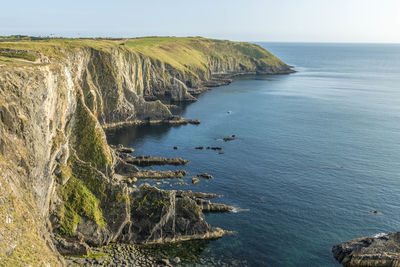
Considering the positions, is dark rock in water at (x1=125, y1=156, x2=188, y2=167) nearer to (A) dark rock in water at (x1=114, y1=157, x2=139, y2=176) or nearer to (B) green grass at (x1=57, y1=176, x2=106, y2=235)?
(A) dark rock in water at (x1=114, y1=157, x2=139, y2=176)

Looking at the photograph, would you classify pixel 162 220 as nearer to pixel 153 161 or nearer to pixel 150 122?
pixel 153 161

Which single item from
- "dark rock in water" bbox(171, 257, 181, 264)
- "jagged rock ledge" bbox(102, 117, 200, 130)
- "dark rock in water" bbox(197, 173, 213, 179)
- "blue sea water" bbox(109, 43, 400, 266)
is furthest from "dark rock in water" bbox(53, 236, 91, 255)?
"jagged rock ledge" bbox(102, 117, 200, 130)

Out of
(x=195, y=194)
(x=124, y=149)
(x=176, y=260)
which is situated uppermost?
(x=124, y=149)

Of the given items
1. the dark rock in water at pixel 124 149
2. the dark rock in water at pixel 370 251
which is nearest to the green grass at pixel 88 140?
the dark rock in water at pixel 124 149

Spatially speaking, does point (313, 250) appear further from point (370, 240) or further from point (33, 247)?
point (33, 247)

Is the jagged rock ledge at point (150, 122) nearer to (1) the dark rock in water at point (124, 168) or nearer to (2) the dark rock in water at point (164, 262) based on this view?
(1) the dark rock in water at point (124, 168)

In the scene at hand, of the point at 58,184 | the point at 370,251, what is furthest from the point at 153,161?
the point at 370,251

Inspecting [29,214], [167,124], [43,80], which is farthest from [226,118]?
[29,214]
